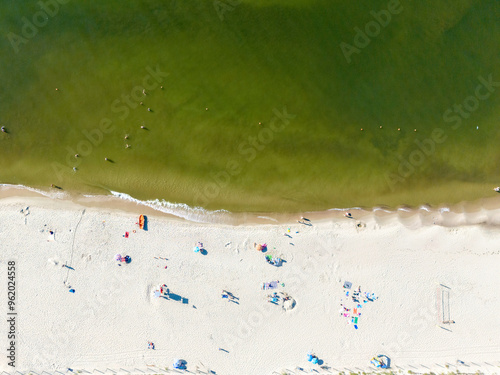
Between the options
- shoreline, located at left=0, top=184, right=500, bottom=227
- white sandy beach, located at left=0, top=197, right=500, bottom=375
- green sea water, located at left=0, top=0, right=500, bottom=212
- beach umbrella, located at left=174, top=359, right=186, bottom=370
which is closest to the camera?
beach umbrella, located at left=174, top=359, right=186, bottom=370

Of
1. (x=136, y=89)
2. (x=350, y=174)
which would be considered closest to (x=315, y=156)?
(x=350, y=174)

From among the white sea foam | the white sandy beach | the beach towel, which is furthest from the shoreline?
the beach towel

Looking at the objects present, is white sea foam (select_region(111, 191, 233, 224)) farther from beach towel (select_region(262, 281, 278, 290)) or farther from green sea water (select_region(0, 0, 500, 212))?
beach towel (select_region(262, 281, 278, 290))

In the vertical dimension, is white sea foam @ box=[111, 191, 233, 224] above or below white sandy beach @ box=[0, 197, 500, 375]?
above

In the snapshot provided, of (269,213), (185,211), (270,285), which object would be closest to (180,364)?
(270,285)

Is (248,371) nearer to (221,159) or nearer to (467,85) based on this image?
(221,159)

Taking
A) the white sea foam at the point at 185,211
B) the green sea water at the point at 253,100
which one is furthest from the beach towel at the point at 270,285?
the green sea water at the point at 253,100

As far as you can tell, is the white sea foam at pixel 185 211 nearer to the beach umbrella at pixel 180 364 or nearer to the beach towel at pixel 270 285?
the beach towel at pixel 270 285
